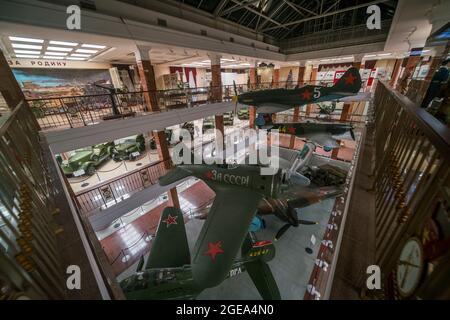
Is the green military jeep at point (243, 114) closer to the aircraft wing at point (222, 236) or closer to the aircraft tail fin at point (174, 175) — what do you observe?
the aircraft tail fin at point (174, 175)

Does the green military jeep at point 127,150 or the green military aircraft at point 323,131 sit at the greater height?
the green military aircraft at point 323,131

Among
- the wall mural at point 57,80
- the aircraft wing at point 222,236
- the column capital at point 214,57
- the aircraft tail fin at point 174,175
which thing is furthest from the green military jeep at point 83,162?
the aircraft wing at point 222,236

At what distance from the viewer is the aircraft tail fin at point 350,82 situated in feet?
17.7

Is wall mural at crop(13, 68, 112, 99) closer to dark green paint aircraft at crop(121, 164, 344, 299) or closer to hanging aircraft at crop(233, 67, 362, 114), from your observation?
hanging aircraft at crop(233, 67, 362, 114)

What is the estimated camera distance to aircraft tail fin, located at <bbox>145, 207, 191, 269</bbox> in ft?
13.6

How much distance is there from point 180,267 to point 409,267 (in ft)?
12.7

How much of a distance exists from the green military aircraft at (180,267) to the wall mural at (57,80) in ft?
28.9

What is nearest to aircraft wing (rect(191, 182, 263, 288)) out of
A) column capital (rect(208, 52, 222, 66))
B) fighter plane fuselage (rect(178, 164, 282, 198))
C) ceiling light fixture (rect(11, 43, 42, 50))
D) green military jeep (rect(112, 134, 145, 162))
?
fighter plane fuselage (rect(178, 164, 282, 198))

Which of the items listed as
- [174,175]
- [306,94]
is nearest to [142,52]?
[174,175]

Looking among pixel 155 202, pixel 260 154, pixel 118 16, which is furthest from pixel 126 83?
pixel 260 154

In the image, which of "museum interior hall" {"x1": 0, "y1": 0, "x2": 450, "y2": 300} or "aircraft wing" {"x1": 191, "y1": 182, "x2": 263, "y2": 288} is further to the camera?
"aircraft wing" {"x1": 191, "y1": 182, "x2": 263, "y2": 288}

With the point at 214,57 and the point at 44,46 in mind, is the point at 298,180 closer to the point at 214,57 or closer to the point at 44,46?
the point at 214,57

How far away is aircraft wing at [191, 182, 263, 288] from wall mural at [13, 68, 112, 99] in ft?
31.4

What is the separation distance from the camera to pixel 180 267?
145 inches
